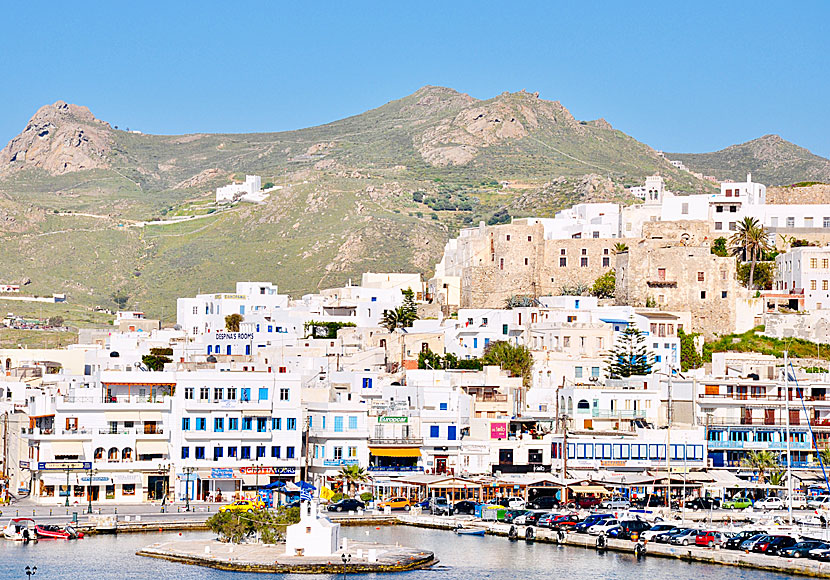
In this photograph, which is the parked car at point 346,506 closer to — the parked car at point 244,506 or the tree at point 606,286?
the parked car at point 244,506

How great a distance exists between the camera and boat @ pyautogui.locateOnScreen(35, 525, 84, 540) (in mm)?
53531

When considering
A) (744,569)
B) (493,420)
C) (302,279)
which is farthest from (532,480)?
(302,279)

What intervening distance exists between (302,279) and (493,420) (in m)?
89.1

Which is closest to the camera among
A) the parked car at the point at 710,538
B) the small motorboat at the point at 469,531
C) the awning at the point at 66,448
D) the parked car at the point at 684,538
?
the parked car at the point at 710,538

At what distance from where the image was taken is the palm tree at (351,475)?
63.7 metres

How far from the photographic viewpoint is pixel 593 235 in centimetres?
10194

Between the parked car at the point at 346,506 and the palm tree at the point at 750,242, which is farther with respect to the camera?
the palm tree at the point at 750,242

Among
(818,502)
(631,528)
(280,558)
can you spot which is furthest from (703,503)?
(280,558)

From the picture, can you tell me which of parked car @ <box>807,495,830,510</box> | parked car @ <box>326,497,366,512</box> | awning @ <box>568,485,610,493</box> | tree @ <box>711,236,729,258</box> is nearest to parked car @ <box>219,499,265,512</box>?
parked car @ <box>326,497,366,512</box>

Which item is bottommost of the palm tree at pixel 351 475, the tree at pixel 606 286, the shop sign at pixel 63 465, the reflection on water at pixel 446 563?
the reflection on water at pixel 446 563

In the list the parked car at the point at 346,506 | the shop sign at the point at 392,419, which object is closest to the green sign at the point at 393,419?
the shop sign at the point at 392,419

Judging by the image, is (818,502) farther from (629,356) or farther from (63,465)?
(63,465)

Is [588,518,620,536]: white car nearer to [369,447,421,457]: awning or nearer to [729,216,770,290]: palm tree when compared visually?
[369,447,421,457]: awning

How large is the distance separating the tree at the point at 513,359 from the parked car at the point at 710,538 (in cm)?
2478
